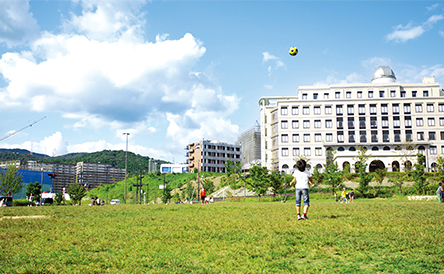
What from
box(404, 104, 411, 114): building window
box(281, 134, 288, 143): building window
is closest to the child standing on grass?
box(281, 134, 288, 143): building window

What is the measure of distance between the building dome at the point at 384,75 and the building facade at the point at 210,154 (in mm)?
65626

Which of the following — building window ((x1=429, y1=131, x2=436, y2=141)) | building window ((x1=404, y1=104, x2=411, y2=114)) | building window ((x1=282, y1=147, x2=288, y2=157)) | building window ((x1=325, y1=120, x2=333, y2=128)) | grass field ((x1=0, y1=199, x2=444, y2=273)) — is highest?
building window ((x1=404, y1=104, x2=411, y2=114))

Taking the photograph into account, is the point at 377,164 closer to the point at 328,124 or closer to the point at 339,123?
the point at 339,123

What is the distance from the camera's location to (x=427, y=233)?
8188 millimetres

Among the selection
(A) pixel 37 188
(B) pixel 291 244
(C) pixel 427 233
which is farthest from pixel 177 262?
(A) pixel 37 188

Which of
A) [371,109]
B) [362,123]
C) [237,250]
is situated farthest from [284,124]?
[237,250]

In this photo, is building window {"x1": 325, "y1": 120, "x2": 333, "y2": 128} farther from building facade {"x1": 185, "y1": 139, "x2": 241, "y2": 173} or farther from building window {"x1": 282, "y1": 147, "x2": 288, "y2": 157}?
building facade {"x1": 185, "y1": 139, "x2": 241, "y2": 173}

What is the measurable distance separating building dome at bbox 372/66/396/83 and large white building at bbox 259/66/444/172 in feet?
11.1

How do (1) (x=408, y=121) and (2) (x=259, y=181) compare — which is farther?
(1) (x=408, y=121)

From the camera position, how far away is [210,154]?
144 meters

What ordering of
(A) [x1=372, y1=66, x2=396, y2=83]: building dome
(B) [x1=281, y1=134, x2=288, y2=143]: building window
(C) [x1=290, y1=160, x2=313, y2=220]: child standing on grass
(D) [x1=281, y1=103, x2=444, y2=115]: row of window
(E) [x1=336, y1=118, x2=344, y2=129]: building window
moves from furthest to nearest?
1. (A) [x1=372, y1=66, x2=396, y2=83]: building dome
2. (B) [x1=281, y1=134, x2=288, y2=143]: building window
3. (E) [x1=336, y1=118, x2=344, y2=129]: building window
4. (D) [x1=281, y1=103, x2=444, y2=115]: row of window
5. (C) [x1=290, y1=160, x2=313, y2=220]: child standing on grass

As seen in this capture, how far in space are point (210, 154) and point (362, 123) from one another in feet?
233

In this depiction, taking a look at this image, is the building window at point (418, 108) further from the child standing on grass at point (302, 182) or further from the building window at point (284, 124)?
the child standing on grass at point (302, 182)

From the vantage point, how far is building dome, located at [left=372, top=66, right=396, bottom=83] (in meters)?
91.4
